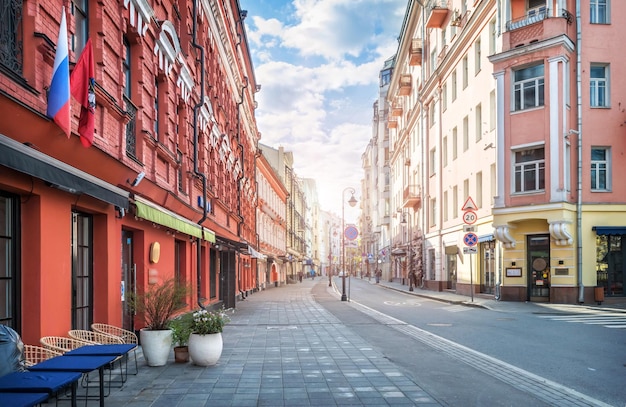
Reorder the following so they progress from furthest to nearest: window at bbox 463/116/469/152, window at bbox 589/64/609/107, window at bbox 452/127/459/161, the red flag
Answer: window at bbox 452/127/459/161
window at bbox 463/116/469/152
window at bbox 589/64/609/107
the red flag

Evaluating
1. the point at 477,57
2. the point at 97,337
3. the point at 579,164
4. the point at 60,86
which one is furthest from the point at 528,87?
the point at 60,86

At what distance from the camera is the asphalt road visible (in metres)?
6.78

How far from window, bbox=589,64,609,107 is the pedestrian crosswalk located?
8938mm

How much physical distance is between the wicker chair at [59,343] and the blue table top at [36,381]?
Result: 4.60 ft

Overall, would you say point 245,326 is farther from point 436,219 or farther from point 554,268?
point 436,219

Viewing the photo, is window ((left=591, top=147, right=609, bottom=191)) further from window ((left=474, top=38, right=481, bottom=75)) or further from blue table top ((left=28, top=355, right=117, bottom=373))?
blue table top ((left=28, top=355, right=117, bottom=373))

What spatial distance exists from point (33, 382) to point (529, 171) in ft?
73.2

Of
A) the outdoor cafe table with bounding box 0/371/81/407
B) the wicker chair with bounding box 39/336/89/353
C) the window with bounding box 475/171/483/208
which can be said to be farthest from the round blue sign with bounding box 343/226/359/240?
the outdoor cafe table with bounding box 0/371/81/407

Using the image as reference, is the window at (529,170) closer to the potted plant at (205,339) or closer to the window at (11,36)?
the potted plant at (205,339)

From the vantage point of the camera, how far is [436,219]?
117 feet

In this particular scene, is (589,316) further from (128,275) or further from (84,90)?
(84,90)

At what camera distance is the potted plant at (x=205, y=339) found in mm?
8133

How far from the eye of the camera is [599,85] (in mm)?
22484

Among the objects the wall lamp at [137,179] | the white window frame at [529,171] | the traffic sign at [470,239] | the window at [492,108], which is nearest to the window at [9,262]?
the wall lamp at [137,179]
